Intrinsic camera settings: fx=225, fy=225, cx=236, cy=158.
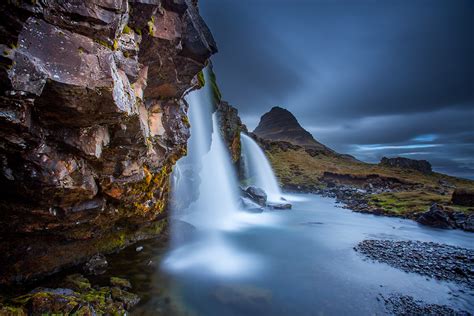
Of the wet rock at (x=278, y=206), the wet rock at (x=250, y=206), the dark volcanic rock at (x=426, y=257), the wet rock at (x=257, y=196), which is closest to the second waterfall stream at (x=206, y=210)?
the wet rock at (x=250, y=206)

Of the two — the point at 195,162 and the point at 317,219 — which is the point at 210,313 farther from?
the point at 317,219

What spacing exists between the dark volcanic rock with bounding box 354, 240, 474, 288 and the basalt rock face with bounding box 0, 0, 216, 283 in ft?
58.5

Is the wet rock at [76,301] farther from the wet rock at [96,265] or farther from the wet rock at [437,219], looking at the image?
the wet rock at [437,219]

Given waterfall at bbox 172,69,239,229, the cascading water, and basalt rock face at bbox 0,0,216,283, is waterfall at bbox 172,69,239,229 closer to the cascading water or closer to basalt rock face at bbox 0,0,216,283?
the cascading water

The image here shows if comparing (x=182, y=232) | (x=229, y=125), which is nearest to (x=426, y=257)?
(x=182, y=232)

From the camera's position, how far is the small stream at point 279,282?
36.5ft

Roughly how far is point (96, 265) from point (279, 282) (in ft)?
35.5

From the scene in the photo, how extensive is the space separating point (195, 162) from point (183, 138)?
12773mm

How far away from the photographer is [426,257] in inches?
669

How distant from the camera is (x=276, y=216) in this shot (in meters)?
32.1

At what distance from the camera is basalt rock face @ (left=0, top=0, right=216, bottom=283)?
6246 mm

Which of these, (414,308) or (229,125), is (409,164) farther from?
(414,308)

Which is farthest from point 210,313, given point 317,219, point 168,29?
point 317,219

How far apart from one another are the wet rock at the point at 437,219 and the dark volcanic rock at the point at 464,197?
1207cm
